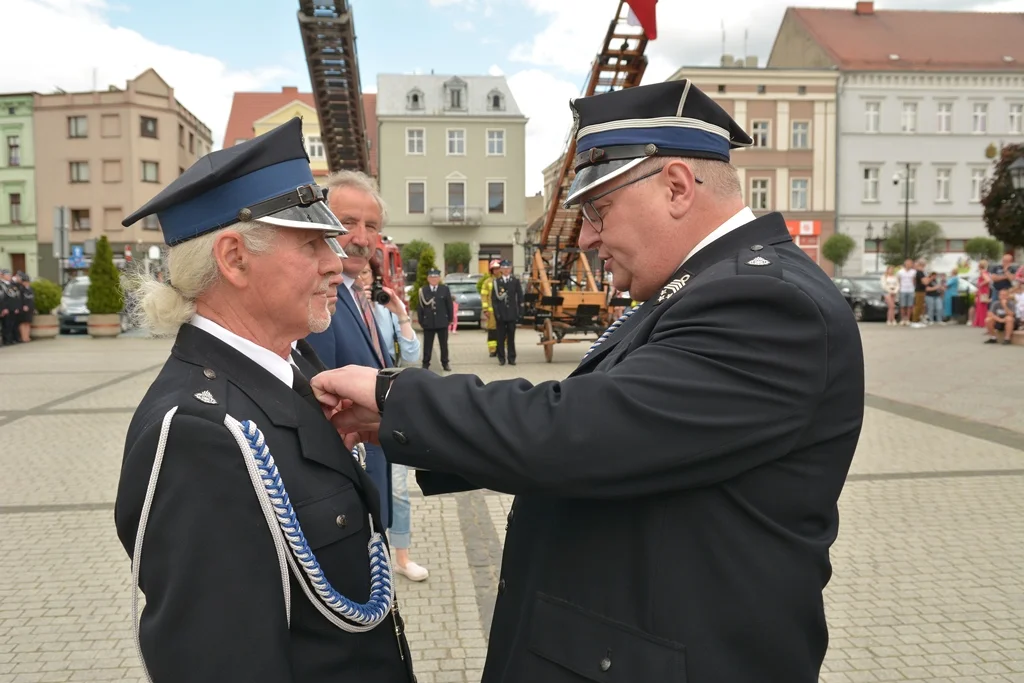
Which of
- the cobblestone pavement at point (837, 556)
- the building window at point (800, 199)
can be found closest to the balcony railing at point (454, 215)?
the building window at point (800, 199)

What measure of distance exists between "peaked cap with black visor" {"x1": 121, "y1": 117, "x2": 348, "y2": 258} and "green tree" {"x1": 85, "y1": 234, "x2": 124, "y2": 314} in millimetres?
23389

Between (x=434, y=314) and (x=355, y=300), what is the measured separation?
11.4 metres

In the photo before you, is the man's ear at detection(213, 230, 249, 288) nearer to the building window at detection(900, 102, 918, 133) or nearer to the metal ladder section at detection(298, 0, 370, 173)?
the metal ladder section at detection(298, 0, 370, 173)

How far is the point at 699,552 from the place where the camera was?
57.7 inches

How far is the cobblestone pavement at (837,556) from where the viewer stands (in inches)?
153

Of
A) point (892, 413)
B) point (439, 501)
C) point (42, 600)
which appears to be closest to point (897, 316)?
point (892, 413)

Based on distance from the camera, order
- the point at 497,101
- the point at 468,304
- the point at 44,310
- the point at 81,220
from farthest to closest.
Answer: the point at 497,101 → the point at 81,220 → the point at 468,304 → the point at 44,310

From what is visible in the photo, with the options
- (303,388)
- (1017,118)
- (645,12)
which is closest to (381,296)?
(303,388)

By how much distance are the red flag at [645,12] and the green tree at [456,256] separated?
41532 millimetres

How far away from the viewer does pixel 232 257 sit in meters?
1.71

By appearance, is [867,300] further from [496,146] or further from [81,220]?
[81,220]

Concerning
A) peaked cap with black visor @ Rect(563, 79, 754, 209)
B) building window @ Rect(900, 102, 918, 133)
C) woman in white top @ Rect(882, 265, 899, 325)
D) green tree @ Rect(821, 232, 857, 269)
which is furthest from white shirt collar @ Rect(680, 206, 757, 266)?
building window @ Rect(900, 102, 918, 133)

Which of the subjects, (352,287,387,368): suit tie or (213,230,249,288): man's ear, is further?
(352,287,387,368): suit tie

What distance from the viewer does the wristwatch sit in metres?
1.57
